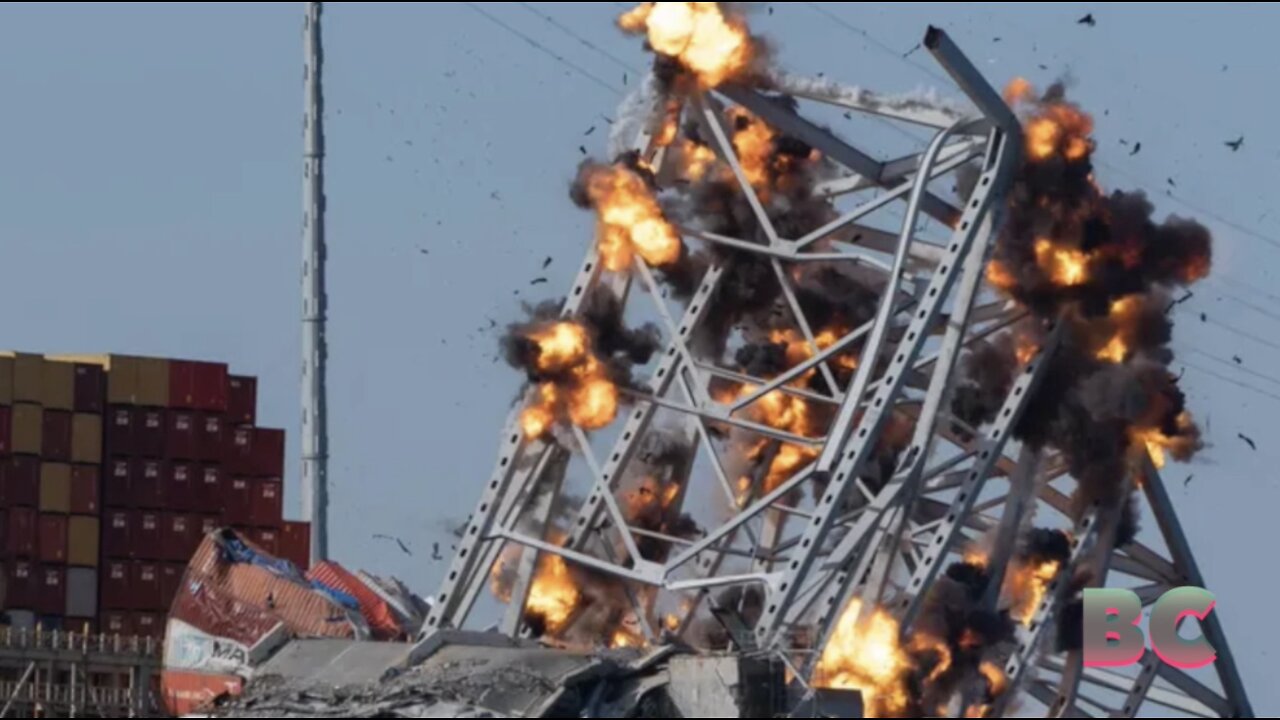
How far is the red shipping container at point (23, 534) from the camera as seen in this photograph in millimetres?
134000

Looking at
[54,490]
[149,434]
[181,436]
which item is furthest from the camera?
[181,436]

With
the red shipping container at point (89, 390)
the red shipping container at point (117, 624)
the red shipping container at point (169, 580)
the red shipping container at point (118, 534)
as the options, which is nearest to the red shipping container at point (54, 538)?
the red shipping container at point (118, 534)

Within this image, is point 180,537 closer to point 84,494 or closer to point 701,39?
point 84,494

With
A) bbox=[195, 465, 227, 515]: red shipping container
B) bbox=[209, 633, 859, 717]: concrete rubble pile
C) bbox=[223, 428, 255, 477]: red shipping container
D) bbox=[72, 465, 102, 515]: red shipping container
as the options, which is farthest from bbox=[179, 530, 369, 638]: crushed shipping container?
bbox=[223, 428, 255, 477]: red shipping container

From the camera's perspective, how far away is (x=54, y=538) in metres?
135

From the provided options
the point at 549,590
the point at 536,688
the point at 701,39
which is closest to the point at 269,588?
the point at 549,590

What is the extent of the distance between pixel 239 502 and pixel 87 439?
6689 mm

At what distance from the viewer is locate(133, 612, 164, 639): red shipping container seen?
135 m

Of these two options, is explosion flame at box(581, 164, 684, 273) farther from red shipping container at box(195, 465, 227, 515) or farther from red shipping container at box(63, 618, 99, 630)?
red shipping container at box(195, 465, 227, 515)

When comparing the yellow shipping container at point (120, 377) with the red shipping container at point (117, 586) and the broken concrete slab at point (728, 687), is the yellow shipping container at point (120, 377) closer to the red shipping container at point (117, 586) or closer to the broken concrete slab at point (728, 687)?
the red shipping container at point (117, 586)

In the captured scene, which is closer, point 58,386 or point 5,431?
point 5,431

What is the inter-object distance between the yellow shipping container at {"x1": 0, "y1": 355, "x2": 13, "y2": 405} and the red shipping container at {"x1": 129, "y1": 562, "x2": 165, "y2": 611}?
762 centimetres

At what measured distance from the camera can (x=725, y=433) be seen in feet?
332

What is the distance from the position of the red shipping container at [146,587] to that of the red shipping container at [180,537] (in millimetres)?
754
